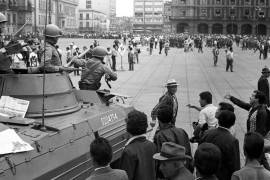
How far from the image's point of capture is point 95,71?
9086 millimetres

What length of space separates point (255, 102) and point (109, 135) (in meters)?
2.56

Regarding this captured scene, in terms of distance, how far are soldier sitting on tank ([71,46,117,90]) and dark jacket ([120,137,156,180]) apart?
384 cm

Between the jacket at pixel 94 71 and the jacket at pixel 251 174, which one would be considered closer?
the jacket at pixel 251 174

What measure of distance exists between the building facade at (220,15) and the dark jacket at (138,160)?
4346 inches

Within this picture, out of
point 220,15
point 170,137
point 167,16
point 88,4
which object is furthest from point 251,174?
point 88,4

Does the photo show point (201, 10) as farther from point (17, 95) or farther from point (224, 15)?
point (17, 95)

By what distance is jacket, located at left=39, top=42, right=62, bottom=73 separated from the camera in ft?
24.4

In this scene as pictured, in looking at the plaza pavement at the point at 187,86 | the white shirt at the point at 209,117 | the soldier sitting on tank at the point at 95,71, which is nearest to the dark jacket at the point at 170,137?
the white shirt at the point at 209,117

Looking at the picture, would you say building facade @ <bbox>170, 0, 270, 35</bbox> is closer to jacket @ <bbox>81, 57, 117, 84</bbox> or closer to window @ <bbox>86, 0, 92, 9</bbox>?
window @ <bbox>86, 0, 92, 9</bbox>

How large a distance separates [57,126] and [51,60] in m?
1.90

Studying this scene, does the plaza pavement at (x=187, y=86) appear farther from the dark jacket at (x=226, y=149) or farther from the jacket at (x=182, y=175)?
the jacket at (x=182, y=175)

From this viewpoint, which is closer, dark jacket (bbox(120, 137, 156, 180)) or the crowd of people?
the crowd of people

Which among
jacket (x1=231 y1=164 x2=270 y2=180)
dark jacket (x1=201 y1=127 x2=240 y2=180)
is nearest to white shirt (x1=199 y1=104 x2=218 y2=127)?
dark jacket (x1=201 y1=127 x2=240 y2=180)

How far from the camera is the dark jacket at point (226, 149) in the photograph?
18.9 feet
